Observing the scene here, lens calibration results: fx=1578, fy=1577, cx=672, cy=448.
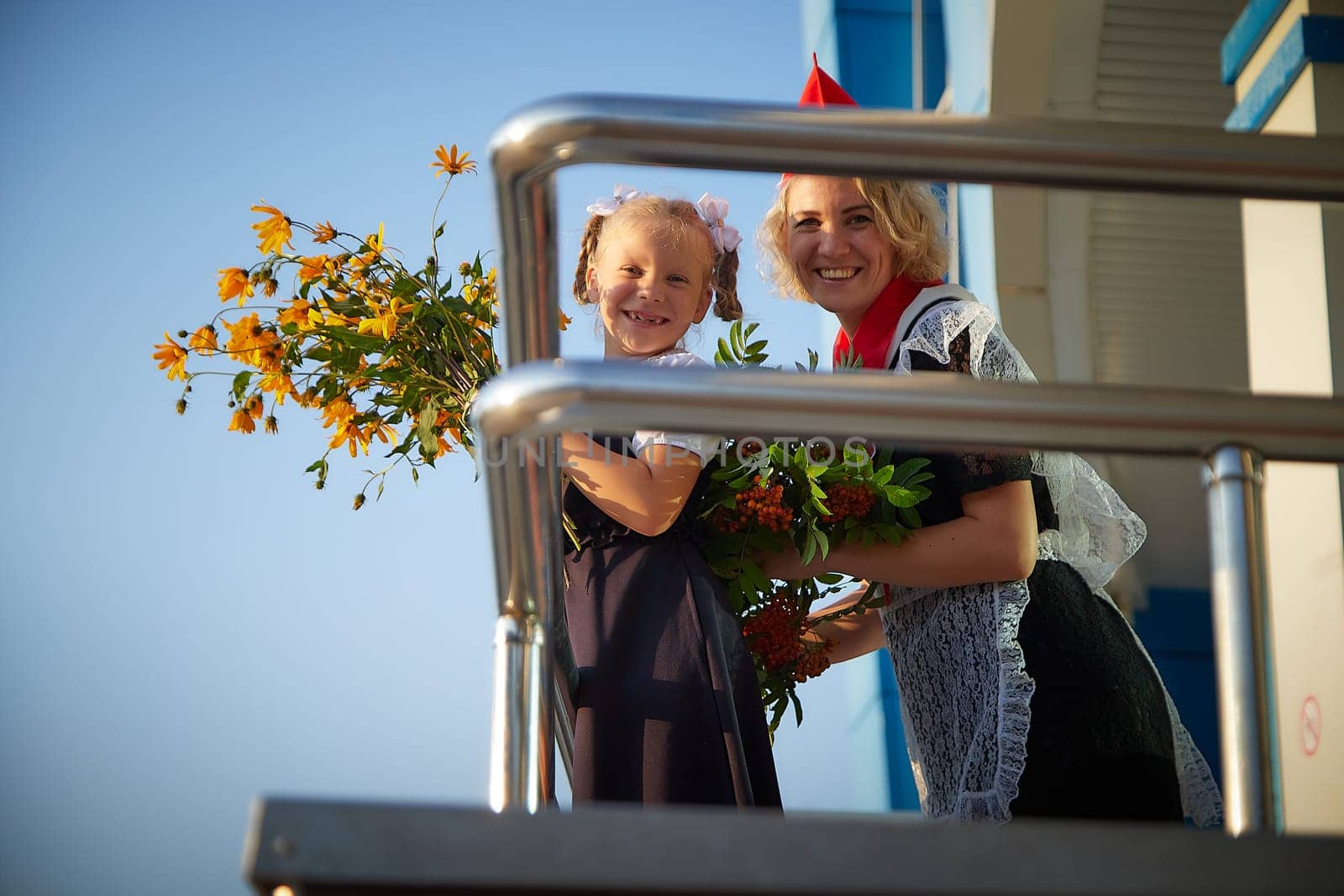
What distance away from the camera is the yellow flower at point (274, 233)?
2.27 meters

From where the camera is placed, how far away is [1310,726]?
314 centimetres

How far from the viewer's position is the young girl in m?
1.94

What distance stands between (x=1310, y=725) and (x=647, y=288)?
5.67 ft

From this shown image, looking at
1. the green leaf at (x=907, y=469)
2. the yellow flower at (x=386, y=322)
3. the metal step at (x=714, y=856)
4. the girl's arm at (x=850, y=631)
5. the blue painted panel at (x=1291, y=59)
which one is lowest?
the metal step at (x=714, y=856)

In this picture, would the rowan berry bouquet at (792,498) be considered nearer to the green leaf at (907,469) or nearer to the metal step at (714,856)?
the green leaf at (907,469)

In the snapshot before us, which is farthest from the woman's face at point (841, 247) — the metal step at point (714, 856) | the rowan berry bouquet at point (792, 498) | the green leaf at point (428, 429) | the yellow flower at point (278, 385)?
the metal step at point (714, 856)

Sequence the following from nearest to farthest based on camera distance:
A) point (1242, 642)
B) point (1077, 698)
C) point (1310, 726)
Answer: point (1242, 642) → point (1077, 698) → point (1310, 726)

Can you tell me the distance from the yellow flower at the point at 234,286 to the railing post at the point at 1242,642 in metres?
1.59

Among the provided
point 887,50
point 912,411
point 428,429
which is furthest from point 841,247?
point 887,50

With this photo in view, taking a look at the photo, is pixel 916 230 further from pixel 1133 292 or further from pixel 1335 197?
pixel 1133 292

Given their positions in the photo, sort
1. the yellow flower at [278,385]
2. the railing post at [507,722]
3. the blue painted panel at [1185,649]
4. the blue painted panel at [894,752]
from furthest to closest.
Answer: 1. the blue painted panel at [894,752]
2. the blue painted panel at [1185,649]
3. the yellow flower at [278,385]
4. the railing post at [507,722]

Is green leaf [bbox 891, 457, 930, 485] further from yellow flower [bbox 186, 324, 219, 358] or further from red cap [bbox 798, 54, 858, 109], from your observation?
yellow flower [bbox 186, 324, 219, 358]

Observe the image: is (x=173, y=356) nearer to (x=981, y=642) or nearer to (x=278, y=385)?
(x=278, y=385)

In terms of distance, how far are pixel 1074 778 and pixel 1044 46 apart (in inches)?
149
